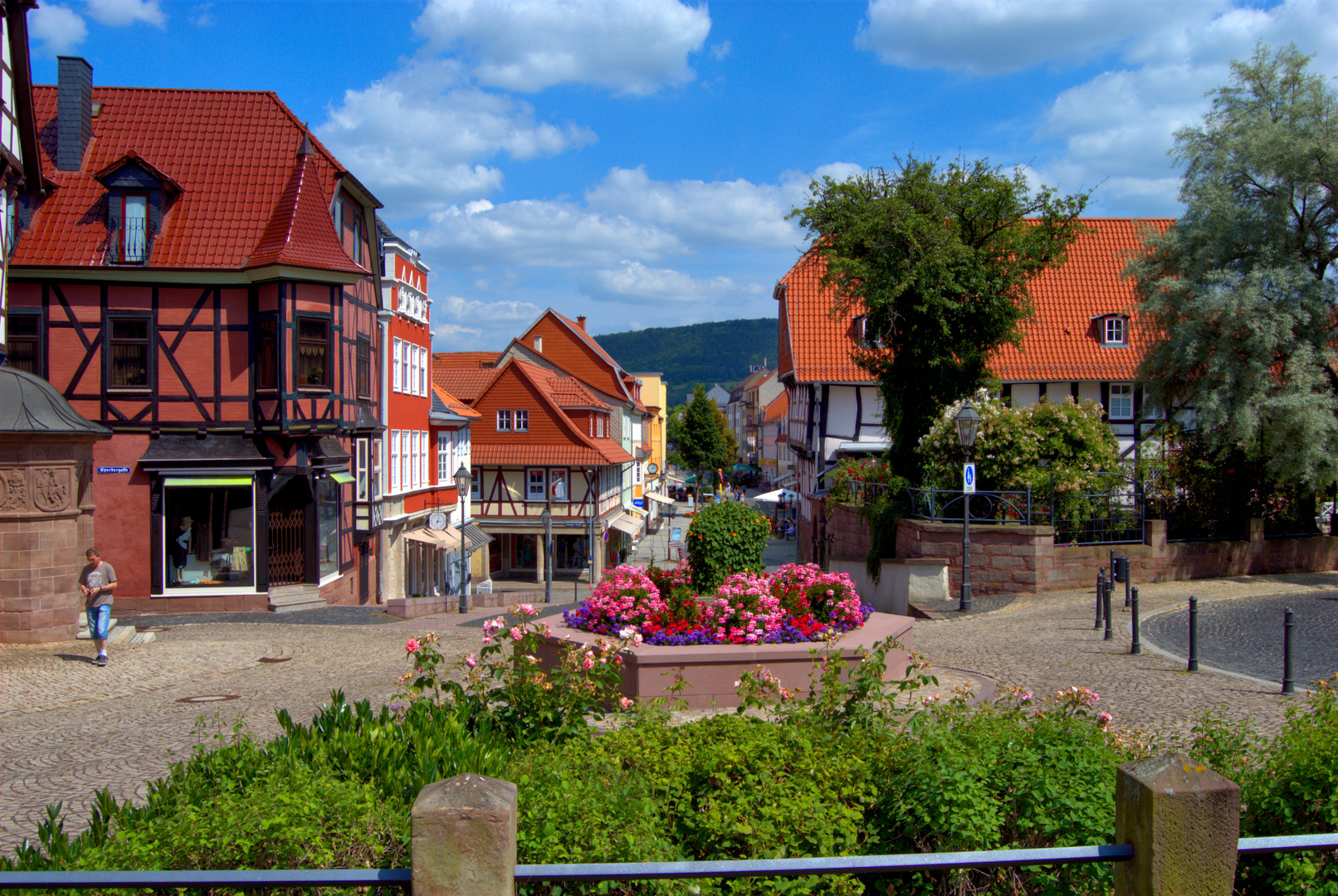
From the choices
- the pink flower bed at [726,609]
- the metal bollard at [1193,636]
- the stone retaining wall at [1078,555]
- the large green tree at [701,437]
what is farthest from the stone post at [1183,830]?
the large green tree at [701,437]

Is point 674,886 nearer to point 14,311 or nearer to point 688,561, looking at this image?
point 688,561

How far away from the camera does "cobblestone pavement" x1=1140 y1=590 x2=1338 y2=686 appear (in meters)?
11.4

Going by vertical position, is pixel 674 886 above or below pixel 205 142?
below

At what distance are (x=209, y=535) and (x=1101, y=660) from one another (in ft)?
59.8

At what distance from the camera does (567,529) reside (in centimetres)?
4175

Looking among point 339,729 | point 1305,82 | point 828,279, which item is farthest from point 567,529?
point 339,729

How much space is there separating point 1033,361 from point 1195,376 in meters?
10.8

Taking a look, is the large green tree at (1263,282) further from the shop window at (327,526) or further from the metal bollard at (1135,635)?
the shop window at (327,526)

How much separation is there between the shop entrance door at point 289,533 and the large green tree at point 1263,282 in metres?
19.7

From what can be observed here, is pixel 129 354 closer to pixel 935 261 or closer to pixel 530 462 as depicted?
pixel 935 261

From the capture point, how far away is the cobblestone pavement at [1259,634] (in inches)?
447

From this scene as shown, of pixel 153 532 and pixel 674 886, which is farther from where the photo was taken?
pixel 153 532

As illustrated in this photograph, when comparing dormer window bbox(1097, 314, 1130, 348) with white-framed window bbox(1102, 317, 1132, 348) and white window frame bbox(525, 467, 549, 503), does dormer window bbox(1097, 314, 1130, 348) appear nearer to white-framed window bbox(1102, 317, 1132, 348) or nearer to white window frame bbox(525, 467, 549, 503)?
white-framed window bbox(1102, 317, 1132, 348)

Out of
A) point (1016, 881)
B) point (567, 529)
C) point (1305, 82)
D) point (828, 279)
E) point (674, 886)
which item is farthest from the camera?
point (567, 529)
